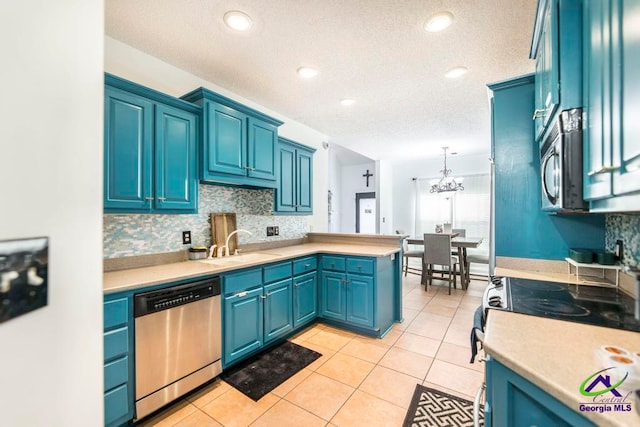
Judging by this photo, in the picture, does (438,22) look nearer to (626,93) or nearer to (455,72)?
(455,72)

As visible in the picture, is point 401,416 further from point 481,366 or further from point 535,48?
point 535,48

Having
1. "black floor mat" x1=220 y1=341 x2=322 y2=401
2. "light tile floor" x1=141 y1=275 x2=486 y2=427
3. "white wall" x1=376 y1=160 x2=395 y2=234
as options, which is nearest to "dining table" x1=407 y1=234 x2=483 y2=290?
"light tile floor" x1=141 y1=275 x2=486 y2=427

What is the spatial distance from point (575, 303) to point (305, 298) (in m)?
2.19

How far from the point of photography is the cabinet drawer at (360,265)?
2.75m

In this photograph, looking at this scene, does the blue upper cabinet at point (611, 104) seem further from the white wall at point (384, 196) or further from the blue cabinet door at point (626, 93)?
the white wall at point (384, 196)

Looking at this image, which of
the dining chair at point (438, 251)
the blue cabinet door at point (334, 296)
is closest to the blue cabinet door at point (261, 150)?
the blue cabinet door at point (334, 296)

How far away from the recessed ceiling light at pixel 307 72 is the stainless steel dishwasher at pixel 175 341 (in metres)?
1.96

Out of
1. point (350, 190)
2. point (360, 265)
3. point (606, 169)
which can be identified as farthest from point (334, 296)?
point (350, 190)

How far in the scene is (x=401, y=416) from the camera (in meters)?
1.71

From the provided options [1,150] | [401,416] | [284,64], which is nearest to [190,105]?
[284,64]

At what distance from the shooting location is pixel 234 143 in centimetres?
248

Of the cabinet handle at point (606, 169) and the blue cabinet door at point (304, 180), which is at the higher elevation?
the blue cabinet door at point (304, 180)

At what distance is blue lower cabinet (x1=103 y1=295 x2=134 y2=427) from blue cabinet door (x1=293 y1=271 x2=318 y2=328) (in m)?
1.46

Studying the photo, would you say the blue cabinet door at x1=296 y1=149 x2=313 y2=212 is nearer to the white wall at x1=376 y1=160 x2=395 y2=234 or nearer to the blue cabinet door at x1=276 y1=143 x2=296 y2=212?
the blue cabinet door at x1=276 y1=143 x2=296 y2=212
